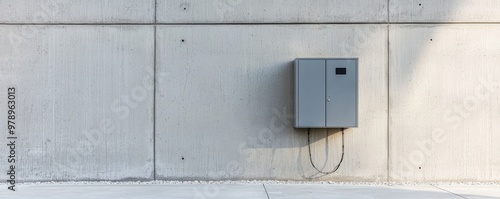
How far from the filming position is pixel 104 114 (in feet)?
30.5

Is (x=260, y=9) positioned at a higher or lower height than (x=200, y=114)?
higher

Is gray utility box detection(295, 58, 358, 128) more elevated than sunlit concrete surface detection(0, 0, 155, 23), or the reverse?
sunlit concrete surface detection(0, 0, 155, 23)

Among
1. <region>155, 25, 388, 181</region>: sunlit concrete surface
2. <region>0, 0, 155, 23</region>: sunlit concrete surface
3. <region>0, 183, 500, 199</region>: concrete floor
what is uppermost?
<region>0, 0, 155, 23</region>: sunlit concrete surface

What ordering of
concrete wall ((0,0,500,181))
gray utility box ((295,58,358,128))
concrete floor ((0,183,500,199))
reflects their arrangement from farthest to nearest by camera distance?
concrete wall ((0,0,500,181)) → gray utility box ((295,58,358,128)) → concrete floor ((0,183,500,199))

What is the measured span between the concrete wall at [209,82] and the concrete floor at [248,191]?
37 centimetres

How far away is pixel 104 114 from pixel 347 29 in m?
3.86

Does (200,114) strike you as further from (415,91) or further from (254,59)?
(415,91)

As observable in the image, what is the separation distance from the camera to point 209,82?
932cm

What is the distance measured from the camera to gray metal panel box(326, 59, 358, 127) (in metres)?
8.92

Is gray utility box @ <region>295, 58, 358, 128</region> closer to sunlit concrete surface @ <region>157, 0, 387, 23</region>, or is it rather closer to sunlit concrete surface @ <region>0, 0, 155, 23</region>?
sunlit concrete surface @ <region>157, 0, 387, 23</region>

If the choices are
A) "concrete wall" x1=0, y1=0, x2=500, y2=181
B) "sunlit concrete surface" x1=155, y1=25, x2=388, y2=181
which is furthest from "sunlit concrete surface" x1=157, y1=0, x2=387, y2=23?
"sunlit concrete surface" x1=155, y1=25, x2=388, y2=181

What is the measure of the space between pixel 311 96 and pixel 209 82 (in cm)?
156

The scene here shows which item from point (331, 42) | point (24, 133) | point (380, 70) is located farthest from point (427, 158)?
point (24, 133)

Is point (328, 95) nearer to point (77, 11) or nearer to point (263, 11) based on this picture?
point (263, 11)
